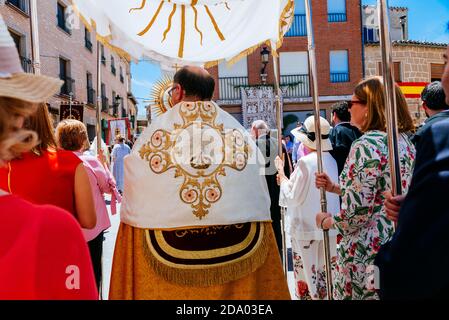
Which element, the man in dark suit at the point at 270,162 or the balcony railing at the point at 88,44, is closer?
the man in dark suit at the point at 270,162

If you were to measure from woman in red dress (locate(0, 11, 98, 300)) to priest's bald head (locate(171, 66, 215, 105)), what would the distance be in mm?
1525

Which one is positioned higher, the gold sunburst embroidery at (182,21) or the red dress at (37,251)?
the gold sunburst embroidery at (182,21)

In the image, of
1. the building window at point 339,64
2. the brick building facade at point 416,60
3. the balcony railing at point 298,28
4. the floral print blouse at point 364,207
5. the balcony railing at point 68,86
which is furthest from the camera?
the building window at point 339,64

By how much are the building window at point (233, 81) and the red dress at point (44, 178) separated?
19.3m

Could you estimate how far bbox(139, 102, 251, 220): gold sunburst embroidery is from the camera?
242 cm

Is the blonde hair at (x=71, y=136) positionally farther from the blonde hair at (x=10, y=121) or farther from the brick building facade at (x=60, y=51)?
the brick building facade at (x=60, y=51)

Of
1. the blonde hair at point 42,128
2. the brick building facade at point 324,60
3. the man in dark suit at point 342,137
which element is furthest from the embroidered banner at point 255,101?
the blonde hair at point 42,128

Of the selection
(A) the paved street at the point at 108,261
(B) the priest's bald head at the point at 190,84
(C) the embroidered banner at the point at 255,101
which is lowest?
(A) the paved street at the point at 108,261

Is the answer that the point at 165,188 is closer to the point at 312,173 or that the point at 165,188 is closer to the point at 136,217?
the point at 136,217

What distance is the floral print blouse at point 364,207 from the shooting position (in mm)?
2232

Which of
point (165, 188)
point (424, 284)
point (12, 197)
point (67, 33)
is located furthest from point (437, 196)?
point (67, 33)

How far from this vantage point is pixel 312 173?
3451 millimetres

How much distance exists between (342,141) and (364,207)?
183 centimetres

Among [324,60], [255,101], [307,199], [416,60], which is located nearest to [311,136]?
[307,199]
